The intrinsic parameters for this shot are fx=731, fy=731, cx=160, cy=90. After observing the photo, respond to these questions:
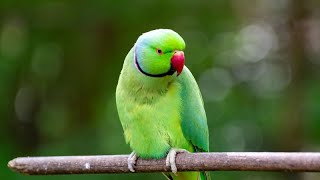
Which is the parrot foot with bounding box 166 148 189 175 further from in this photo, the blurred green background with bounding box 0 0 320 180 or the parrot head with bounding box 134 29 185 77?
the blurred green background with bounding box 0 0 320 180

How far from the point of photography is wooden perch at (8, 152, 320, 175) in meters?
1.48

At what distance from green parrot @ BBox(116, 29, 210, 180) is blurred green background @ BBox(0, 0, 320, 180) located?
126 cm

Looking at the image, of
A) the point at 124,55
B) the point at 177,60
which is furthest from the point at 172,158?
the point at 124,55

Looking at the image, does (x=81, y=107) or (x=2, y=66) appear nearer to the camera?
(x=2, y=66)

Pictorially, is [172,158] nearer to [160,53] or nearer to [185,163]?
[185,163]

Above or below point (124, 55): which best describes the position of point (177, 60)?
above

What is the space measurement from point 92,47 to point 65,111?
38 cm

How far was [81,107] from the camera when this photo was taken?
13.0 feet

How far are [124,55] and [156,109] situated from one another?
1.87 m

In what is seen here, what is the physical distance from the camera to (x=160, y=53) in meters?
1.82

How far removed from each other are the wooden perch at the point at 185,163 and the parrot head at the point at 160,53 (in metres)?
0.22

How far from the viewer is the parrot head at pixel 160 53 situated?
5.89 ft

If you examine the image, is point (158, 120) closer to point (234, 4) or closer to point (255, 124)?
point (255, 124)

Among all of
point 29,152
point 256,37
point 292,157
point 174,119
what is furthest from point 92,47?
point 292,157
